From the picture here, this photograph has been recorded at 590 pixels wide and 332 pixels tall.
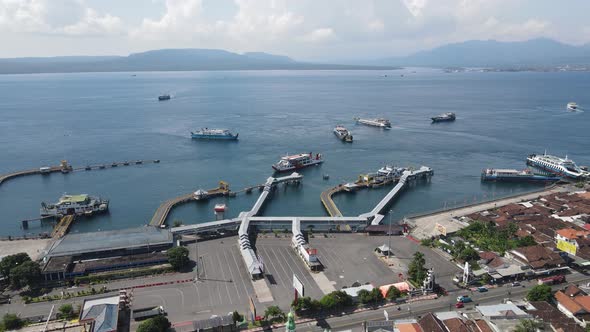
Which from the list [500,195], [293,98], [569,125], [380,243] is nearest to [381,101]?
[293,98]

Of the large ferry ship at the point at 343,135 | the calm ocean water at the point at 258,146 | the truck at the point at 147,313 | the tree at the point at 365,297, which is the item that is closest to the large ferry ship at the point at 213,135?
the calm ocean water at the point at 258,146

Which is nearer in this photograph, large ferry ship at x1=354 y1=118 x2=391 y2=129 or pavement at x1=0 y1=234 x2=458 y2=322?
pavement at x1=0 y1=234 x2=458 y2=322

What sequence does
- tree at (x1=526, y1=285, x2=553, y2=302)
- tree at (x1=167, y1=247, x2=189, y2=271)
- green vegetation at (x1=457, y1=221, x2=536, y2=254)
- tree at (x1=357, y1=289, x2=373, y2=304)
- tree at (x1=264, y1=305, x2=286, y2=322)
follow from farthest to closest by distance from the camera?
green vegetation at (x1=457, y1=221, x2=536, y2=254) < tree at (x1=167, y1=247, x2=189, y2=271) < tree at (x1=357, y1=289, x2=373, y2=304) < tree at (x1=526, y1=285, x2=553, y2=302) < tree at (x1=264, y1=305, x2=286, y2=322)

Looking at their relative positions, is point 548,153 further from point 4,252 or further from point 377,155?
point 4,252

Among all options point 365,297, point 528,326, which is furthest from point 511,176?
point 365,297

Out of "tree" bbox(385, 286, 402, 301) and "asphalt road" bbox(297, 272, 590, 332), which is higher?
"tree" bbox(385, 286, 402, 301)

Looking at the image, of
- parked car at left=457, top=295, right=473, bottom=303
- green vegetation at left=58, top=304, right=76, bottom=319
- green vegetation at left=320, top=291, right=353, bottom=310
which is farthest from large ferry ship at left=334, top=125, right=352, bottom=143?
green vegetation at left=58, top=304, right=76, bottom=319

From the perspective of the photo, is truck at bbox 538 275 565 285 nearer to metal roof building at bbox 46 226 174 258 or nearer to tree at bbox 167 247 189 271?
tree at bbox 167 247 189 271

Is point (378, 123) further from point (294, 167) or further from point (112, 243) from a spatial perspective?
point (112, 243)
